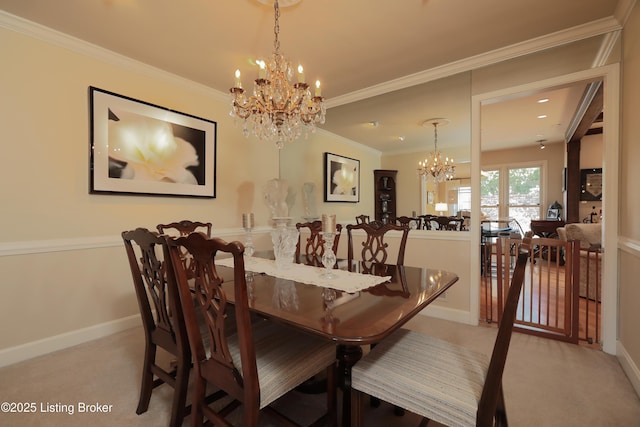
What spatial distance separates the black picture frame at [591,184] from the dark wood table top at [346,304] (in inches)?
240

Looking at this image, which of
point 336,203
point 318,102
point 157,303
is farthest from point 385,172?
point 157,303

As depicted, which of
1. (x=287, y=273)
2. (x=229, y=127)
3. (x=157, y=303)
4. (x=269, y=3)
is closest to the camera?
(x=157, y=303)

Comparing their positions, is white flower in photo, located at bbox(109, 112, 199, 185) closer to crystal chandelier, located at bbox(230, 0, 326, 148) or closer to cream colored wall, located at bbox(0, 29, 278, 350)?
cream colored wall, located at bbox(0, 29, 278, 350)

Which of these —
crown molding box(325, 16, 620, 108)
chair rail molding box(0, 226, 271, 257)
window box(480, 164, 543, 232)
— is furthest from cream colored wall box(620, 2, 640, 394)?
window box(480, 164, 543, 232)

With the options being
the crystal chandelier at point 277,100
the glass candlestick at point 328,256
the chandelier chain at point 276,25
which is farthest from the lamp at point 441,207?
the chandelier chain at point 276,25

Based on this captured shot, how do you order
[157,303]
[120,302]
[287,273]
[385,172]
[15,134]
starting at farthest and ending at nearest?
[385,172] → [120,302] → [15,134] → [287,273] → [157,303]

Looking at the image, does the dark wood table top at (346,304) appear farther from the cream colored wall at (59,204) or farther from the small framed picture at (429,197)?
the small framed picture at (429,197)

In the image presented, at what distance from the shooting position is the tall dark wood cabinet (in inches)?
147

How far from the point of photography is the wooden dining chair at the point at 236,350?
105 cm

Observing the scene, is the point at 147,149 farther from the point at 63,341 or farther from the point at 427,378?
the point at 427,378

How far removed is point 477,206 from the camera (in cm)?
281

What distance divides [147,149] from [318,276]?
221 centimetres

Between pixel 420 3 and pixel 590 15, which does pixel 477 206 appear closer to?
pixel 590 15

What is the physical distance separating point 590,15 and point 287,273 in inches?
113
